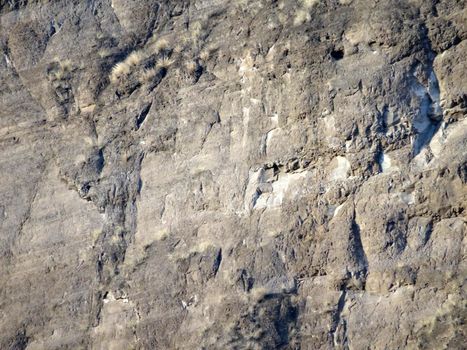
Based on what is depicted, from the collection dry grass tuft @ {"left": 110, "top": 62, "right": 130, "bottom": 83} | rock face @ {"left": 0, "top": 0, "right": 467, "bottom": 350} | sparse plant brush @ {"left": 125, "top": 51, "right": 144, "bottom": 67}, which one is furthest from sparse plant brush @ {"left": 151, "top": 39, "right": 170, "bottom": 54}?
dry grass tuft @ {"left": 110, "top": 62, "right": 130, "bottom": 83}

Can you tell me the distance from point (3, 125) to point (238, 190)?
142 inches

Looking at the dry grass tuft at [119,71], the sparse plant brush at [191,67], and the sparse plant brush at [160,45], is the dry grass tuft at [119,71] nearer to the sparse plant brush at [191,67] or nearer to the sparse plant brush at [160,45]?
the sparse plant brush at [160,45]

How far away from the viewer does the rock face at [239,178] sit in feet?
31.9

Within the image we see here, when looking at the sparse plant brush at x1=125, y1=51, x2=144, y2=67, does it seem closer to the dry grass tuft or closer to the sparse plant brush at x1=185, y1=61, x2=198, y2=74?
the dry grass tuft

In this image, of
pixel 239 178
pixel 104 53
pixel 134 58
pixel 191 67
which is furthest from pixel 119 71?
pixel 239 178

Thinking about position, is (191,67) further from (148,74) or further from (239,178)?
(239,178)

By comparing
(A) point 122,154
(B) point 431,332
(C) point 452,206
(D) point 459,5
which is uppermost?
(D) point 459,5

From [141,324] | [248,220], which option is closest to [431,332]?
[248,220]

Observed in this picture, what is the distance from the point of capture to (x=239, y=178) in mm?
10578

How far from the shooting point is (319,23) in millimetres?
10750

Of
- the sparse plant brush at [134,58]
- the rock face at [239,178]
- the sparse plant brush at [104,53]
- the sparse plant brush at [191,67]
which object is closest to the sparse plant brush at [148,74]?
the rock face at [239,178]

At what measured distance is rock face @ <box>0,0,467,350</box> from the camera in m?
9.73

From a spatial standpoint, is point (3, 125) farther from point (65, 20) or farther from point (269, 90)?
point (269, 90)

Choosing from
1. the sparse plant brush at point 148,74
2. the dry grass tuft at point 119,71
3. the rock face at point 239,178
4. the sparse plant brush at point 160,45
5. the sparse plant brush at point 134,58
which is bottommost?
the rock face at point 239,178
